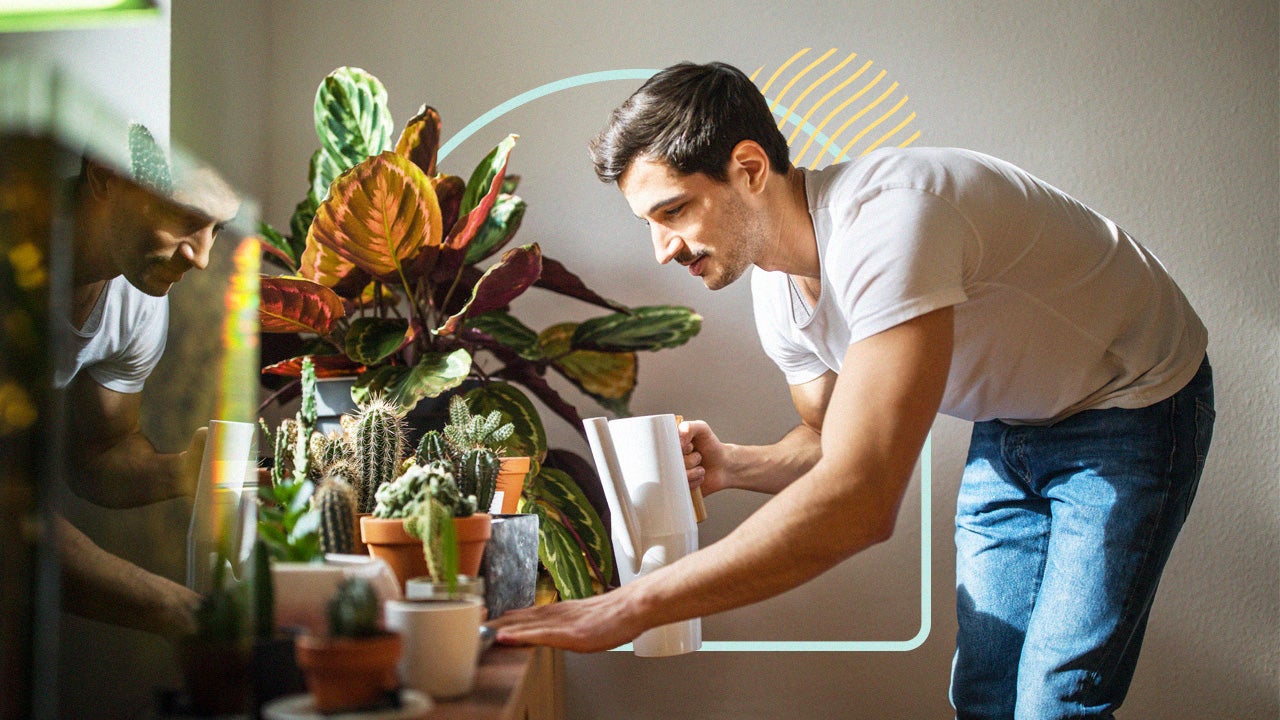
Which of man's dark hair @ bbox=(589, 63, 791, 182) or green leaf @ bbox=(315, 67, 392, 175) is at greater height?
green leaf @ bbox=(315, 67, 392, 175)

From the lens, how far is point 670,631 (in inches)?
48.3

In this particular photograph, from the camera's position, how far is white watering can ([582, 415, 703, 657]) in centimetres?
121

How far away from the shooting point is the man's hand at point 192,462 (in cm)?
57

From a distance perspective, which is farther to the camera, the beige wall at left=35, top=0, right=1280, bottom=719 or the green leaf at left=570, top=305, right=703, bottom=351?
the beige wall at left=35, top=0, right=1280, bottom=719

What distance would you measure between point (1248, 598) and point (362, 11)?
2.36m

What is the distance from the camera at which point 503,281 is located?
161cm

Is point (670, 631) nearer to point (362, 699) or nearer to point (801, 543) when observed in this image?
point (801, 543)

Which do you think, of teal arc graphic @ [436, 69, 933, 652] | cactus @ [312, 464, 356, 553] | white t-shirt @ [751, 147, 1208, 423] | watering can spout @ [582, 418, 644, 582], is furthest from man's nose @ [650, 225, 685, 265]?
teal arc graphic @ [436, 69, 933, 652]

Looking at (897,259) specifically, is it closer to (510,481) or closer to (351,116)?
(510,481)

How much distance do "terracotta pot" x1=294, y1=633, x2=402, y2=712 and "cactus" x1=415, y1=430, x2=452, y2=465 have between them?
0.63 m

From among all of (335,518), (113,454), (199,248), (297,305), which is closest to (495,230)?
(297,305)

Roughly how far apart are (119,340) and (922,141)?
1.92 m

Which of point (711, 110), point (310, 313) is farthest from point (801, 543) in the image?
point (310, 313)

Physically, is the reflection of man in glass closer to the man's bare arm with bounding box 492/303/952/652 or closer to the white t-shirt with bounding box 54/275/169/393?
the white t-shirt with bounding box 54/275/169/393
